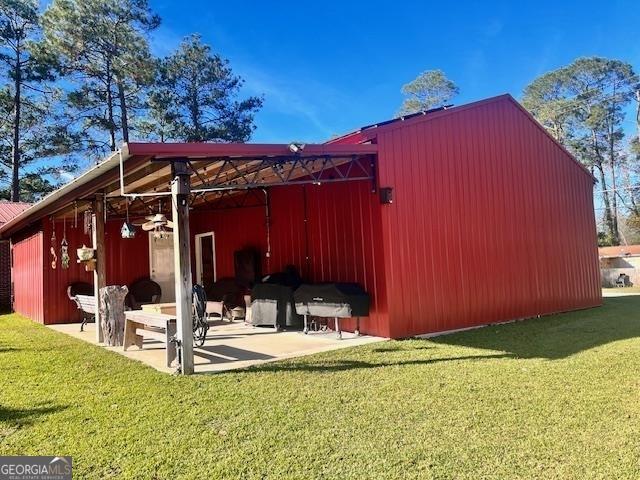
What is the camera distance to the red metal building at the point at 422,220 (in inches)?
257

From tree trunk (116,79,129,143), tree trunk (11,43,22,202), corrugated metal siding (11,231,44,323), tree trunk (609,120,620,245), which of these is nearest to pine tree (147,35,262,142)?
tree trunk (116,79,129,143)

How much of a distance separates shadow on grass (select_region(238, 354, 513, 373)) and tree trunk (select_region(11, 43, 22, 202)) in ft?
61.0

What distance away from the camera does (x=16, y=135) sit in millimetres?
19062

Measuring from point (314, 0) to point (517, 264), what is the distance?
32.6 ft

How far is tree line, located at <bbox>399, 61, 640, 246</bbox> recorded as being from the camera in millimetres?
25656

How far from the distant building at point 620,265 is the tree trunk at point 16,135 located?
2357 cm

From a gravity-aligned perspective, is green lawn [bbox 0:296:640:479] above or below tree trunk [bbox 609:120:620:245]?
below

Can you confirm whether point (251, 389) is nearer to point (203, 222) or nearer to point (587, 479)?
point (587, 479)

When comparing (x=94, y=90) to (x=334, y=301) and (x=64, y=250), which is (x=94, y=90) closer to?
(x=64, y=250)

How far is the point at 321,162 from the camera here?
6812mm

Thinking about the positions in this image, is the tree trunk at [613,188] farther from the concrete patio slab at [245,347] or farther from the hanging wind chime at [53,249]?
the hanging wind chime at [53,249]

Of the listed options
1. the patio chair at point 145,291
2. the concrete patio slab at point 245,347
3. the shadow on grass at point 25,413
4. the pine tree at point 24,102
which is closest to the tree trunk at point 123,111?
the pine tree at point 24,102

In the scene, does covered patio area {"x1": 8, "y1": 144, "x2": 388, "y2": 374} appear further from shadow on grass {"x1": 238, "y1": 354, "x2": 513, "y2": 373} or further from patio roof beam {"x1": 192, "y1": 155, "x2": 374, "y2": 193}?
shadow on grass {"x1": 238, "y1": 354, "x2": 513, "y2": 373}

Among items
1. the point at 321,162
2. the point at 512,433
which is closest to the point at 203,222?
the point at 321,162
